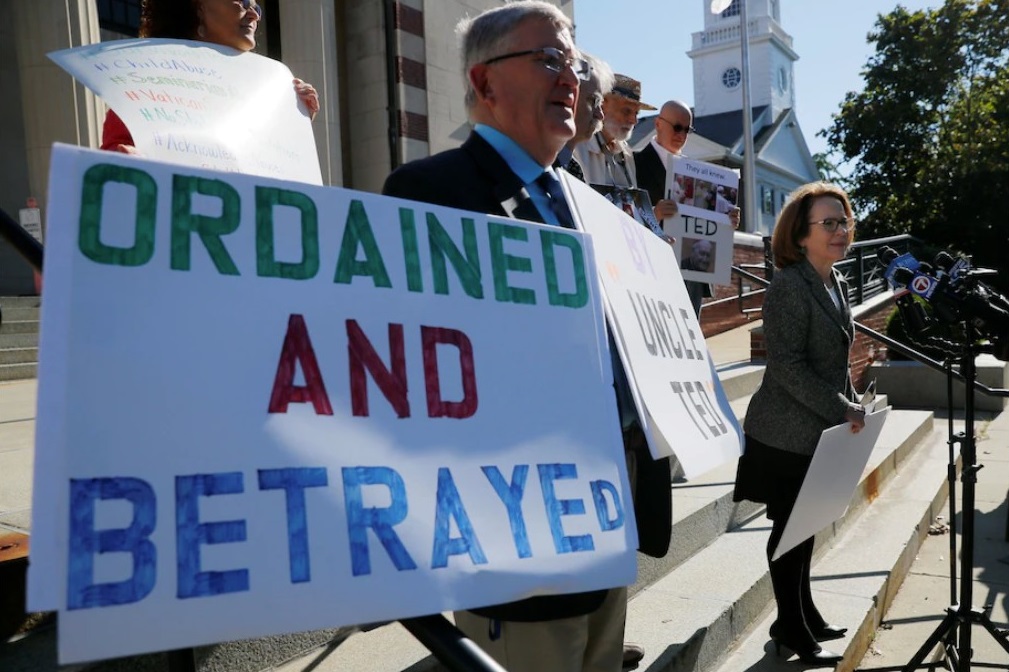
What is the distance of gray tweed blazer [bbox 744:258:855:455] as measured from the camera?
298 centimetres

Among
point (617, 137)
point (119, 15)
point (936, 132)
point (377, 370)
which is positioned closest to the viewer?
point (377, 370)

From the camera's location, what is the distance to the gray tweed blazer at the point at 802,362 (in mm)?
2980

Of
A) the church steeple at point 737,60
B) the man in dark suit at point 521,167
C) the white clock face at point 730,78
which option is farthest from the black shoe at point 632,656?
the white clock face at point 730,78

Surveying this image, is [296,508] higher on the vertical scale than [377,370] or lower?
lower

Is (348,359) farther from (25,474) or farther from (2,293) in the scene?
(2,293)

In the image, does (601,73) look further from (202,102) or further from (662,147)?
(662,147)

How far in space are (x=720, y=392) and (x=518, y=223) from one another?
79 centimetres

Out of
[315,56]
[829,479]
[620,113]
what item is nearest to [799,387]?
[829,479]

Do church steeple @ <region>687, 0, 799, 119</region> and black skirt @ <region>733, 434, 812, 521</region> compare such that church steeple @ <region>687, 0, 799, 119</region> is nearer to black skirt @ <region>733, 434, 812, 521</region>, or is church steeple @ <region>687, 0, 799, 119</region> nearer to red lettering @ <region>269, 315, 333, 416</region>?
black skirt @ <region>733, 434, 812, 521</region>

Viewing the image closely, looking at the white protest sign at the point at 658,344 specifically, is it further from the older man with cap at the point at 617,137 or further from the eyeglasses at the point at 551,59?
the older man with cap at the point at 617,137

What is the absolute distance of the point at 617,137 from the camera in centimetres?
339

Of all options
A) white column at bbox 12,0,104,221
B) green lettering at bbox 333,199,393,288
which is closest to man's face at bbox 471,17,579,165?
green lettering at bbox 333,199,393,288

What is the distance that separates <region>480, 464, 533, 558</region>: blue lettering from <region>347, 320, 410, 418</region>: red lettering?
145mm

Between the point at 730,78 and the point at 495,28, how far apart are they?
67.2 m
